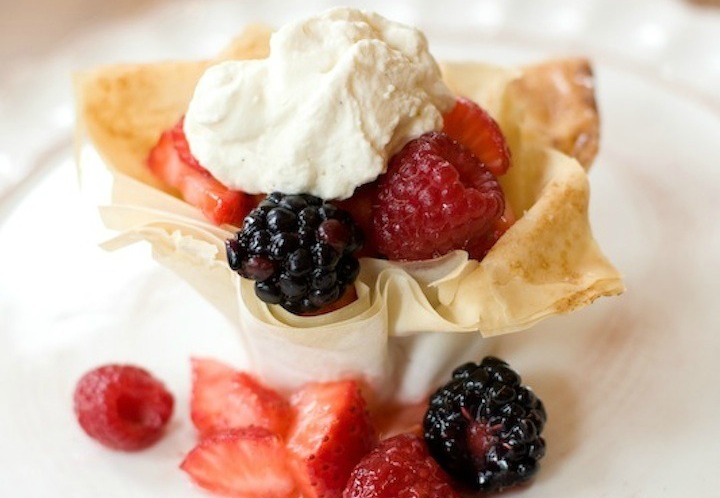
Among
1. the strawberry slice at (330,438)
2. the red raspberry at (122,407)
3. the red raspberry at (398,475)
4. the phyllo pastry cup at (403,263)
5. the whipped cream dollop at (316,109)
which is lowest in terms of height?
the red raspberry at (122,407)

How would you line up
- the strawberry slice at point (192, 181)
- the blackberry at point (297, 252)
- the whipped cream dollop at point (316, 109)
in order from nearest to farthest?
the blackberry at point (297, 252) < the whipped cream dollop at point (316, 109) < the strawberry slice at point (192, 181)

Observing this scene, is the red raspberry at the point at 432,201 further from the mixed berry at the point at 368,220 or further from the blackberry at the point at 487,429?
the blackberry at the point at 487,429

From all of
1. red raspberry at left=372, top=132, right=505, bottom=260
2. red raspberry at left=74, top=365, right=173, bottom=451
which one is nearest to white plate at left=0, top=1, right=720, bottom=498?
red raspberry at left=74, top=365, right=173, bottom=451

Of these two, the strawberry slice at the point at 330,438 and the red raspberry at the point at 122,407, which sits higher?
the strawberry slice at the point at 330,438

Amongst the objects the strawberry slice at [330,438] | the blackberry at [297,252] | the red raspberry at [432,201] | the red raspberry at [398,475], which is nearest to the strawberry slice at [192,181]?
the blackberry at [297,252]

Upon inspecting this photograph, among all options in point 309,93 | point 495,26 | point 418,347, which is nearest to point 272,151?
point 309,93

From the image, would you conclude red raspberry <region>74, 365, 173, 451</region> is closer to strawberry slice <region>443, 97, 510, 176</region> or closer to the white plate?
the white plate

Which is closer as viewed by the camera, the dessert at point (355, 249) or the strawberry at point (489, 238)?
the dessert at point (355, 249)
